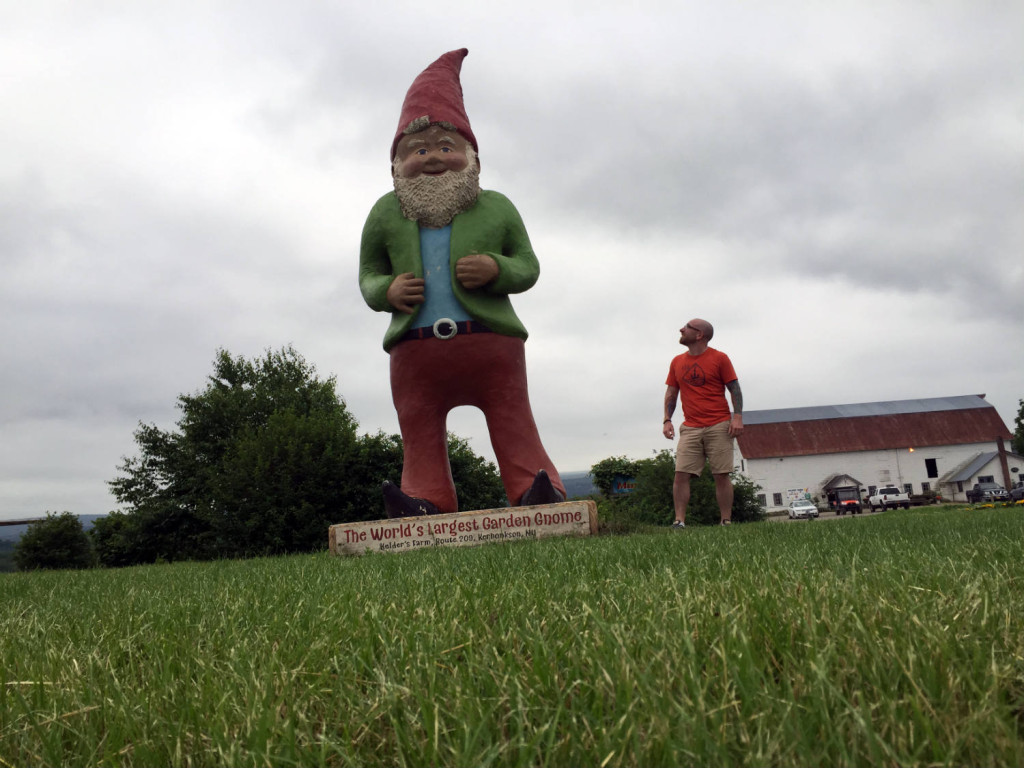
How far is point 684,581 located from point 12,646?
1.82 meters

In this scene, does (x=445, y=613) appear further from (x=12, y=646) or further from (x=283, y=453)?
(x=283, y=453)

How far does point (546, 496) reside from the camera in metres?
5.88

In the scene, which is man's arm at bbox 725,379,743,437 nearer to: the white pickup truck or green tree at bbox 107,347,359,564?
green tree at bbox 107,347,359,564

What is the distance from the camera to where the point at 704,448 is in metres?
6.75

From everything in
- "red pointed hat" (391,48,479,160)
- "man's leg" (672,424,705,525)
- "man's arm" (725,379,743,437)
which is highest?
"red pointed hat" (391,48,479,160)

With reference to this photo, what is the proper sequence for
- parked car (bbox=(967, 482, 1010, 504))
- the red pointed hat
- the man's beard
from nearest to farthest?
the man's beard < the red pointed hat < parked car (bbox=(967, 482, 1010, 504))

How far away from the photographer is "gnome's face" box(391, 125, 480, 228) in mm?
6164

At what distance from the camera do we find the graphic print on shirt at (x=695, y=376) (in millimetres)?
6777

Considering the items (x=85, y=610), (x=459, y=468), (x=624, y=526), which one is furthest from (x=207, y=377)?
(x=85, y=610)

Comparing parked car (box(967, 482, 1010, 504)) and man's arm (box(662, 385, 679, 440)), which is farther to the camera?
parked car (box(967, 482, 1010, 504))

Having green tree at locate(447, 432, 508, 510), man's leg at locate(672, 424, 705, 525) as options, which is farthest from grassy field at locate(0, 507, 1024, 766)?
green tree at locate(447, 432, 508, 510)

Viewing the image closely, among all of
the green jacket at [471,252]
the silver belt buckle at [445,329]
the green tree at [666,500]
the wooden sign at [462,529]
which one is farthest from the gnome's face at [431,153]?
the green tree at [666,500]

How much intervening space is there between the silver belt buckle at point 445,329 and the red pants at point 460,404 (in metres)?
0.14

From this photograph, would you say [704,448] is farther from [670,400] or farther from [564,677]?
[564,677]
